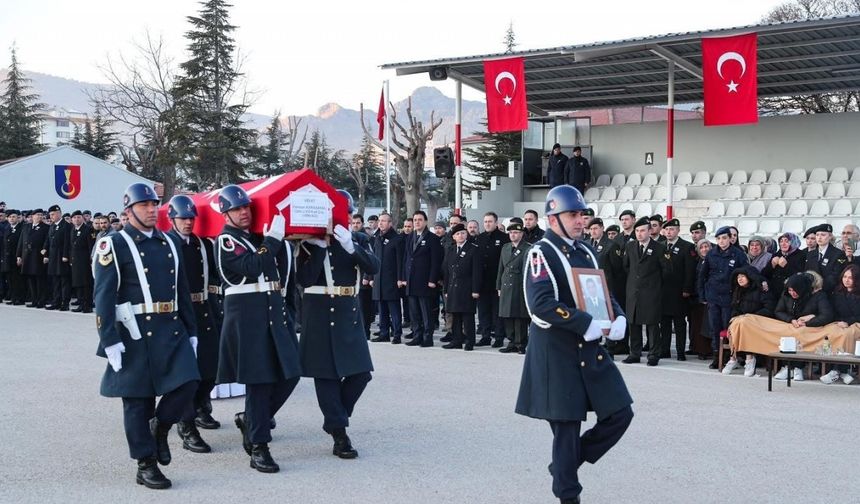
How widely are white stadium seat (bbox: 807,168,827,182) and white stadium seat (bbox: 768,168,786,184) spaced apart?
2.19 ft

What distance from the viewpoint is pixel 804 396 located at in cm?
1013

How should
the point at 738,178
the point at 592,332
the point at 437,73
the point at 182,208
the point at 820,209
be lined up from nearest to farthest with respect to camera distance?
1. the point at 592,332
2. the point at 182,208
3. the point at 437,73
4. the point at 820,209
5. the point at 738,178

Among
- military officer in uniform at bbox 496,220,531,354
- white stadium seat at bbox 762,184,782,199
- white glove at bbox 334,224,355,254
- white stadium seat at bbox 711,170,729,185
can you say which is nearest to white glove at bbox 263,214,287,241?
white glove at bbox 334,224,355,254

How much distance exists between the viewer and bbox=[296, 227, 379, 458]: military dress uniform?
727cm

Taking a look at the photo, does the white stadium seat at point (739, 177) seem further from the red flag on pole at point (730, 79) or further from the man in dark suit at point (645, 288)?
the man in dark suit at point (645, 288)

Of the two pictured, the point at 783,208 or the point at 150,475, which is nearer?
the point at 150,475

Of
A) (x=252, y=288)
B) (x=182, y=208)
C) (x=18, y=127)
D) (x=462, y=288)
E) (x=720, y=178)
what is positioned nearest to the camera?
(x=252, y=288)

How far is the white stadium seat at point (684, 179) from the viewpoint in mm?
25448

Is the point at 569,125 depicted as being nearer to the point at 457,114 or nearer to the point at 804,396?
the point at 457,114

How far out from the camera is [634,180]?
85.3ft

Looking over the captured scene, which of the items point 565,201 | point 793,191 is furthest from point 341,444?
point 793,191

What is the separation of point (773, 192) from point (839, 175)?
1.62 m

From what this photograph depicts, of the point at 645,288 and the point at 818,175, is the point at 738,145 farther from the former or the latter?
the point at 645,288

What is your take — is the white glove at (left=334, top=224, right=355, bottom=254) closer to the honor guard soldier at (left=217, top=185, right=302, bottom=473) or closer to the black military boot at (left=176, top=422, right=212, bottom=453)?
the honor guard soldier at (left=217, top=185, right=302, bottom=473)
